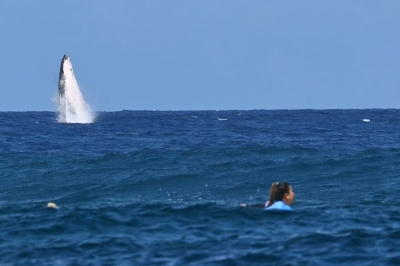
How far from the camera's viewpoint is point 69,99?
73188mm

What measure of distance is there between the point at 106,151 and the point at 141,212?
64.9ft

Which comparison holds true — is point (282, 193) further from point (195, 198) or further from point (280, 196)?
point (195, 198)

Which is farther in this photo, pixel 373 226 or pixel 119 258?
pixel 373 226

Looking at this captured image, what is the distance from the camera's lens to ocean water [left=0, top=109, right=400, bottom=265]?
1230 centimetres

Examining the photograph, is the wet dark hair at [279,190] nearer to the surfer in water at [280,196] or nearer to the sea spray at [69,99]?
the surfer in water at [280,196]

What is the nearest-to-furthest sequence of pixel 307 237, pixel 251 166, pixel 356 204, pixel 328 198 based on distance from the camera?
1. pixel 307 237
2. pixel 356 204
3. pixel 328 198
4. pixel 251 166

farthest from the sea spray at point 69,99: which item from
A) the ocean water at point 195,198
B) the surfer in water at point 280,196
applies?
the surfer in water at point 280,196

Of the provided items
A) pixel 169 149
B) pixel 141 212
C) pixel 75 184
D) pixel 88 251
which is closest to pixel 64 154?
pixel 169 149

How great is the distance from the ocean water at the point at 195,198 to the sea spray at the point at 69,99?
2365cm

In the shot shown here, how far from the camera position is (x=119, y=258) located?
11.9 metres

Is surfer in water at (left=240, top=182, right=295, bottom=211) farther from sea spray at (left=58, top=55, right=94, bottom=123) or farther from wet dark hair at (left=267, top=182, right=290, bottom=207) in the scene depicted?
sea spray at (left=58, top=55, right=94, bottom=123)

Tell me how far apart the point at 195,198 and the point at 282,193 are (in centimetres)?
770

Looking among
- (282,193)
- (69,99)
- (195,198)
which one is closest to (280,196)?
(282,193)

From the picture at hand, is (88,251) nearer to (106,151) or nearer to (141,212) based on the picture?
(141,212)
